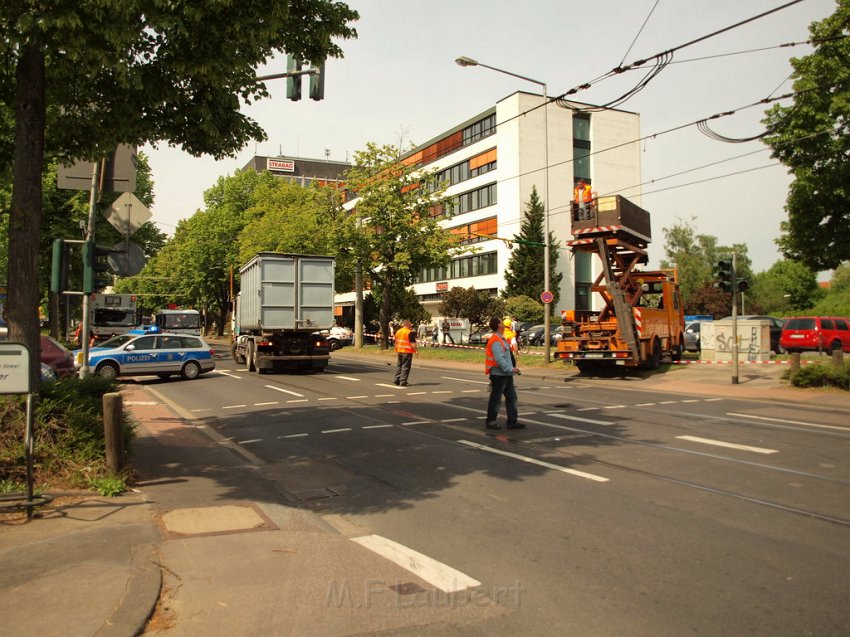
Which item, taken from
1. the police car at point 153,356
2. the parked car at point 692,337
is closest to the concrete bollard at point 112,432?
the police car at point 153,356

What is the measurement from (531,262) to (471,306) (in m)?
7.24

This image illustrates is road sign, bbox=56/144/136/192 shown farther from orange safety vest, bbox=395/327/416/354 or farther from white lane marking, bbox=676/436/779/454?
white lane marking, bbox=676/436/779/454

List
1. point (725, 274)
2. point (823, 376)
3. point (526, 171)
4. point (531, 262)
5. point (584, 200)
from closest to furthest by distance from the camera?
point (823, 376) → point (725, 274) → point (584, 200) → point (531, 262) → point (526, 171)

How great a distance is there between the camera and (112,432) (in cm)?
683

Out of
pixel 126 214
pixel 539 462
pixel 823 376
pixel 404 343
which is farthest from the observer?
pixel 404 343

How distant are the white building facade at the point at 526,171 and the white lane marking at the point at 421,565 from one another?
158 feet

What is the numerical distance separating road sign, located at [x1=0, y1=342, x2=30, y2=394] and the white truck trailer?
1572cm

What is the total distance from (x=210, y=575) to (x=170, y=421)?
26.5 ft

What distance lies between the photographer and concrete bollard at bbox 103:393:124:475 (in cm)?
679

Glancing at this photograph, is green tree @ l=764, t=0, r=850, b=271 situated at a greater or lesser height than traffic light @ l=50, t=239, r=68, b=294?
greater

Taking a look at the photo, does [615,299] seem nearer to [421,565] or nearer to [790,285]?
[421,565]

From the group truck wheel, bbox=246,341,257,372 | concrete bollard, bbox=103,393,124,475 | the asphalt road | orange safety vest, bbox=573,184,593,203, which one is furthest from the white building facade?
concrete bollard, bbox=103,393,124,475

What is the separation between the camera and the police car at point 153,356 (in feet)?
65.7

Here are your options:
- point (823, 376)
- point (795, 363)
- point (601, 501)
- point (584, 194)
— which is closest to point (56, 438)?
point (601, 501)
